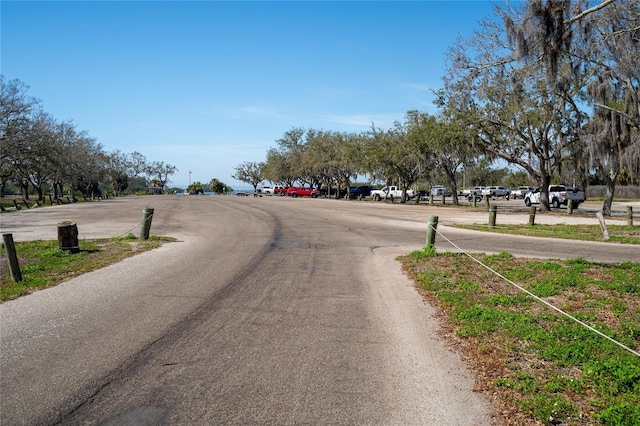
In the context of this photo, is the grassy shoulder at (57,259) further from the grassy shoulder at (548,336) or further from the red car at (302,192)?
the red car at (302,192)

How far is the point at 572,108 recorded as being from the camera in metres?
28.0

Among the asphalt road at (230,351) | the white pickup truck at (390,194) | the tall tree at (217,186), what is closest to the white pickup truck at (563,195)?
the white pickup truck at (390,194)

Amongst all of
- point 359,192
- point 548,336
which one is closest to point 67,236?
point 548,336

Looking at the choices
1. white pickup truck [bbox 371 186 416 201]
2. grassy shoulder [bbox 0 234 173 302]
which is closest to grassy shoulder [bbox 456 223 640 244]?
grassy shoulder [bbox 0 234 173 302]

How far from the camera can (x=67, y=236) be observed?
12727 millimetres

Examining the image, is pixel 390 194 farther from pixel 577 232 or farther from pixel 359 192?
pixel 577 232

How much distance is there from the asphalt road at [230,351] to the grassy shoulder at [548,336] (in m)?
0.35

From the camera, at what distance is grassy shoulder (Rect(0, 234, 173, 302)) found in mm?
8852

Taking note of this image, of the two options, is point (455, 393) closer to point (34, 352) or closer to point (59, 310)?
point (34, 352)

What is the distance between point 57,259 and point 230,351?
8.35m

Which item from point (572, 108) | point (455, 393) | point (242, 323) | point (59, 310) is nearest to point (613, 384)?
point (455, 393)

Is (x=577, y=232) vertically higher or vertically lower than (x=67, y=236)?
lower

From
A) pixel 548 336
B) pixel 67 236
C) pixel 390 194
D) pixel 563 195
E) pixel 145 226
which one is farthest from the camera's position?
pixel 390 194

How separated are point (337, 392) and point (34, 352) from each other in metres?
3.59
